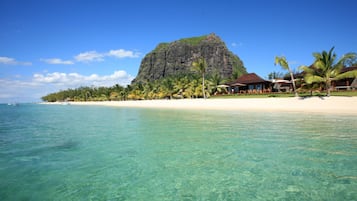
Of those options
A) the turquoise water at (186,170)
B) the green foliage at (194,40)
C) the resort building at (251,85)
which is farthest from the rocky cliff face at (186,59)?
the turquoise water at (186,170)

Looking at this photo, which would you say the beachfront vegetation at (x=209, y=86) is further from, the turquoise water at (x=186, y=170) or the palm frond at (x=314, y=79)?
the turquoise water at (x=186, y=170)

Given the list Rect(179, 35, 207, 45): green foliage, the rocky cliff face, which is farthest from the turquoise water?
Rect(179, 35, 207, 45): green foliage

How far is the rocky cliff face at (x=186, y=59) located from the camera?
153m

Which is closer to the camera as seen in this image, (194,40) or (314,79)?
(314,79)

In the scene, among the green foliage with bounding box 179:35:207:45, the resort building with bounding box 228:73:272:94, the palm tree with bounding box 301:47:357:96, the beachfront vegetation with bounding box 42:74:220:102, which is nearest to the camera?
the palm tree with bounding box 301:47:357:96

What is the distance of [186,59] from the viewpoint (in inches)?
6403

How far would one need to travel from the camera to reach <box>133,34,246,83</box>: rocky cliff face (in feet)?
501

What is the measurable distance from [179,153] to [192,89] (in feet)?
154

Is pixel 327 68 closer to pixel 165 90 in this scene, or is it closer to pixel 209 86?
pixel 209 86

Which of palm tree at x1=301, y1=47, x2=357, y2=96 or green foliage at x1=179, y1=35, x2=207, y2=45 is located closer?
palm tree at x1=301, y1=47, x2=357, y2=96

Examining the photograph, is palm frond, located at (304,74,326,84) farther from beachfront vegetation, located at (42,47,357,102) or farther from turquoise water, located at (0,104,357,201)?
turquoise water, located at (0,104,357,201)

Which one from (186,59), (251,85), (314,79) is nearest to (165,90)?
(251,85)

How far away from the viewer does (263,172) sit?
5738mm

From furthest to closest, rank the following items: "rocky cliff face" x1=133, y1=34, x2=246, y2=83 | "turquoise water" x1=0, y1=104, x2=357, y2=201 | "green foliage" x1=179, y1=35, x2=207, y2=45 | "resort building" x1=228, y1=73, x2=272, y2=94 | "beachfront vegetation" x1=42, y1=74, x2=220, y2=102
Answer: "green foliage" x1=179, y1=35, x2=207, y2=45
"rocky cliff face" x1=133, y1=34, x2=246, y2=83
"beachfront vegetation" x1=42, y1=74, x2=220, y2=102
"resort building" x1=228, y1=73, x2=272, y2=94
"turquoise water" x1=0, y1=104, x2=357, y2=201
